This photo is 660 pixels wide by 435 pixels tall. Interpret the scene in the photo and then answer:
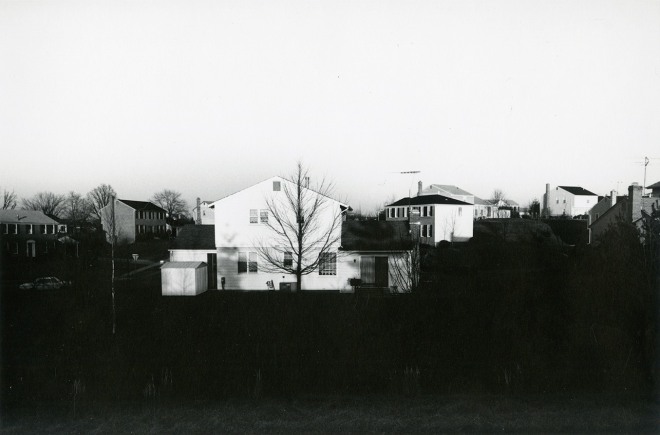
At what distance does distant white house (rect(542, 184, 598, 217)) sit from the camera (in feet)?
267

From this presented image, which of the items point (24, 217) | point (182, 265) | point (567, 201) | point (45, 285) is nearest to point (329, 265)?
point (182, 265)

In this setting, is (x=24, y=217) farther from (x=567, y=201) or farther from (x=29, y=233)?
(x=567, y=201)

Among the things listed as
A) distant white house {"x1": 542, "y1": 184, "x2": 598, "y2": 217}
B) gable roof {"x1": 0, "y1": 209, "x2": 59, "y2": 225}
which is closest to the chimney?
distant white house {"x1": 542, "y1": 184, "x2": 598, "y2": 217}

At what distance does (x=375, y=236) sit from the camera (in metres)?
25.7

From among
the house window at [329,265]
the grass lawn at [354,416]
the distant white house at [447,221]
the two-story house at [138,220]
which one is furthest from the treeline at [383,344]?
the two-story house at [138,220]

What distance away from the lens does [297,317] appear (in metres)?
16.2

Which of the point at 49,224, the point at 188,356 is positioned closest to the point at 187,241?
the point at 188,356

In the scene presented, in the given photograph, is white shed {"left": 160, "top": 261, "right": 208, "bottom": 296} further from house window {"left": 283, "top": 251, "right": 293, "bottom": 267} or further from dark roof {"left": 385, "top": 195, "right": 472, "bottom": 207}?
dark roof {"left": 385, "top": 195, "right": 472, "bottom": 207}

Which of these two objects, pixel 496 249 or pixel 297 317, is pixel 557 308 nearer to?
pixel 297 317

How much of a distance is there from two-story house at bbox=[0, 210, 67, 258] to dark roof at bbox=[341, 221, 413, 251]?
4571cm

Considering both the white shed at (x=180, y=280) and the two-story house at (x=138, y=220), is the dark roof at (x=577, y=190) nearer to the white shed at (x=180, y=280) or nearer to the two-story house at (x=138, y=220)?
the two-story house at (x=138, y=220)

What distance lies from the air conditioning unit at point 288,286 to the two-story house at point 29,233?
44.3m

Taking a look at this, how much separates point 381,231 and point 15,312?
18.8 meters

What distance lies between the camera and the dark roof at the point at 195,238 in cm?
2653
